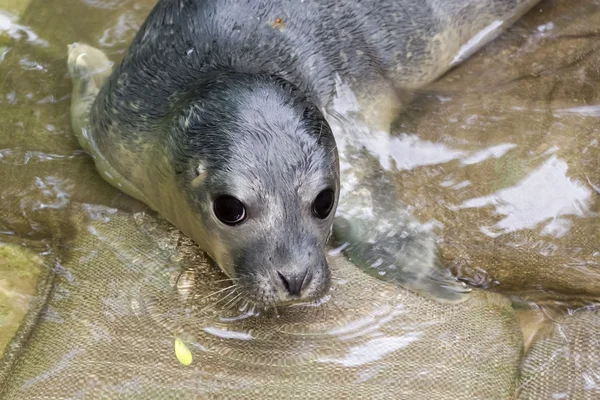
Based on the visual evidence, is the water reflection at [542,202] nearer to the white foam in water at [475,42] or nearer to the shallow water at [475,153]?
the shallow water at [475,153]

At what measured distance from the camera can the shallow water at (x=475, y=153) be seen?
9.55ft

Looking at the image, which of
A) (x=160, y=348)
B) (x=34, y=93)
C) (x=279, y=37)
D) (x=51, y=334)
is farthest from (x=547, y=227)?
(x=34, y=93)

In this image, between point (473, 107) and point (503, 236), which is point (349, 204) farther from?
point (473, 107)

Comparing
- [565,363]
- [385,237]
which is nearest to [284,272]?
[385,237]

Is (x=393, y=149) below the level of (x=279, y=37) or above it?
below

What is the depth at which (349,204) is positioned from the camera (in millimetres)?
3193

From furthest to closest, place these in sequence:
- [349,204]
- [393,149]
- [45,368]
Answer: [393,149] < [349,204] < [45,368]

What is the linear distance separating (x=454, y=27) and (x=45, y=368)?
115 inches

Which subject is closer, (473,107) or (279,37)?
(279,37)

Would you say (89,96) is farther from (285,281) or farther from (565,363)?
(565,363)

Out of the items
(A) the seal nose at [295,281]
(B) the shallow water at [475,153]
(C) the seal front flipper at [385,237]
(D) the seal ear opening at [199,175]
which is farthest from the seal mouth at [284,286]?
(B) the shallow water at [475,153]

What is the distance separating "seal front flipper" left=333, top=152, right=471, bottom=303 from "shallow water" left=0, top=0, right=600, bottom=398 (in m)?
0.08

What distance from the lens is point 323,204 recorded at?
252 cm

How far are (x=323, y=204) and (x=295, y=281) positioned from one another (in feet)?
1.12
